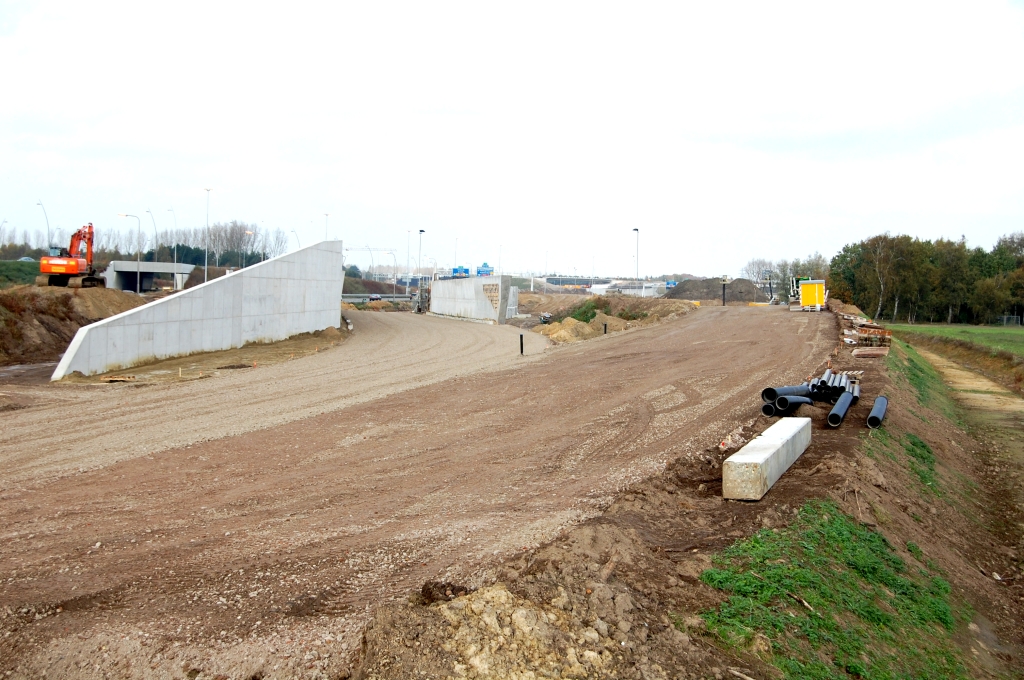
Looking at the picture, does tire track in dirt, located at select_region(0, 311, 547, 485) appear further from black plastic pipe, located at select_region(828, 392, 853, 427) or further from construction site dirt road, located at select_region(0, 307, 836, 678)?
black plastic pipe, located at select_region(828, 392, 853, 427)

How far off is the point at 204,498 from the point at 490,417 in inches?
266

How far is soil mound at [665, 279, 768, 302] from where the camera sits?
3196 inches

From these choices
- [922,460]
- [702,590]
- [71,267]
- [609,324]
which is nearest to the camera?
[702,590]

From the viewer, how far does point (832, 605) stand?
21.7ft

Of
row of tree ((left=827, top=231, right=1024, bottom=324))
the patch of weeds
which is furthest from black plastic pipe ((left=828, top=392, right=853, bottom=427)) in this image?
row of tree ((left=827, top=231, right=1024, bottom=324))

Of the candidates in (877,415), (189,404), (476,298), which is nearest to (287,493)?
(189,404)

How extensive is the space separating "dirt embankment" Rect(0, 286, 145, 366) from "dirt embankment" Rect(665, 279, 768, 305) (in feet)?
194

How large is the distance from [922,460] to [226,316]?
2397cm

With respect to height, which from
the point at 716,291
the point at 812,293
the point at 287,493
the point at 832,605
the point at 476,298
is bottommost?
the point at 832,605

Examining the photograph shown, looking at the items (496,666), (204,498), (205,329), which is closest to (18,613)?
(204,498)

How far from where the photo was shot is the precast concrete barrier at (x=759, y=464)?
9.16 m

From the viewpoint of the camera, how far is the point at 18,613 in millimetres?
5949

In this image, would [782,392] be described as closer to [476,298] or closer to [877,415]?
[877,415]

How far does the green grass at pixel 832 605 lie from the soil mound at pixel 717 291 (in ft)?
240
